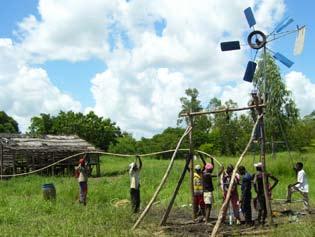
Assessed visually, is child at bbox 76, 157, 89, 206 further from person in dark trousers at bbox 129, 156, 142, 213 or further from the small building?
the small building

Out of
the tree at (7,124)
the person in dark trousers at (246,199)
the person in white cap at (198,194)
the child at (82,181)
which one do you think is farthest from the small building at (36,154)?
the tree at (7,124)

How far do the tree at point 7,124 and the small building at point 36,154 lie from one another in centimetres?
1920

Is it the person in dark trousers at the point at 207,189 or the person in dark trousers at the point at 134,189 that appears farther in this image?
the person in dark trousers at the point at 134,189

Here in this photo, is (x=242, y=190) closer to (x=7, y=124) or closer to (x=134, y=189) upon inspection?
(x=134, y=189)

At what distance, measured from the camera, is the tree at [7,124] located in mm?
50594

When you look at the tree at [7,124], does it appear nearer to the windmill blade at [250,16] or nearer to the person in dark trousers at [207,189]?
the person in dark trousers at [207,189]

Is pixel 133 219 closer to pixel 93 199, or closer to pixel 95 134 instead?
pixel 93 199

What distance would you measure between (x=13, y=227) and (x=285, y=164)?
14.1 m

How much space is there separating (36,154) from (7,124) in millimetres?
22552

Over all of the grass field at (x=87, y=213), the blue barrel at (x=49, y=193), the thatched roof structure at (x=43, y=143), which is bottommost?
the grass field at (x=87, y=213)

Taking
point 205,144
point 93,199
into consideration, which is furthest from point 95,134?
point 93,199

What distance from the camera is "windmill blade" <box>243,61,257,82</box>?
10828mm

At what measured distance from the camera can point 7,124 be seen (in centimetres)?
5172

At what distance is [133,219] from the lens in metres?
11.8
